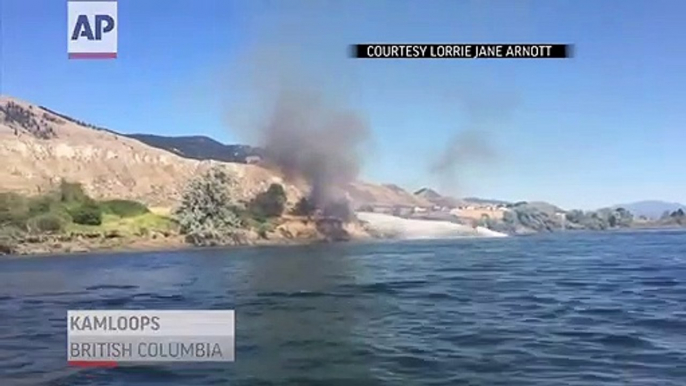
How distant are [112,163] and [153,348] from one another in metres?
0.55

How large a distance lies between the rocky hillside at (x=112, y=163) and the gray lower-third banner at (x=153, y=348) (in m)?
0.39

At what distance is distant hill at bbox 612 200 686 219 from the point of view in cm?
221

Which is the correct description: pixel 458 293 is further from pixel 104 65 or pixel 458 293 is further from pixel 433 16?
pixel 104 65

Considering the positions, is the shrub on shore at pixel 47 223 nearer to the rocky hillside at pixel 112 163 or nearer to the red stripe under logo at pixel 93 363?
the rocky hillside at pixel 112 163

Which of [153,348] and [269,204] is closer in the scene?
[153,348]

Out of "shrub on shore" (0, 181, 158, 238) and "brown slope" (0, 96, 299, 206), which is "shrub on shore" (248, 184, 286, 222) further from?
"shrub on shore" (0, 181, 158, 238)

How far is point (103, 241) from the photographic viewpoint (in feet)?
7.47

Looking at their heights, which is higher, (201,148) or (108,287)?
(201,148)

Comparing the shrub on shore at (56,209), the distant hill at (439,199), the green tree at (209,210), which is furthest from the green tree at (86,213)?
the distant hill at (439,199)

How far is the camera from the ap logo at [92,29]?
218 cm

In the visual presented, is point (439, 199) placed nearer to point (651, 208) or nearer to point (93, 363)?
point (651, 208)

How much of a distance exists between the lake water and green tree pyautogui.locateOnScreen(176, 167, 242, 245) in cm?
8

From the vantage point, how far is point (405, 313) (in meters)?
2.18

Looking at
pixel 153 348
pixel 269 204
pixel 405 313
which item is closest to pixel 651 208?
pixel 405 313
